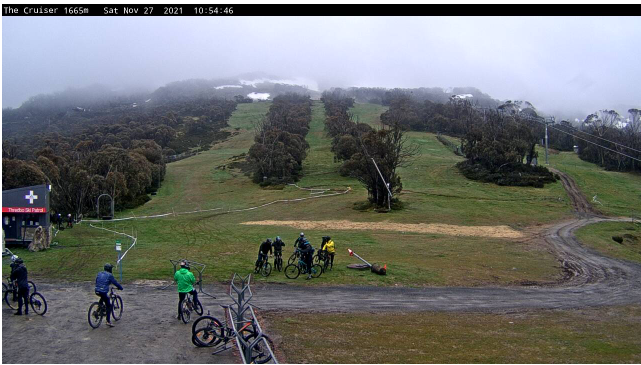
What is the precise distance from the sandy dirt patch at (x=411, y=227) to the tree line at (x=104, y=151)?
73.0 ft

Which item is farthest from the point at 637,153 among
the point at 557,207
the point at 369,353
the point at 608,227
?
the point at 369,353

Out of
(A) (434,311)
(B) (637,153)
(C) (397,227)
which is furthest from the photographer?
(B) (637,153)

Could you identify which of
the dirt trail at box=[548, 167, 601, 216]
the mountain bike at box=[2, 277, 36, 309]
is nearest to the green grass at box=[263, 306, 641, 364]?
the mountain bike at box=[2, 277, 36, 309]

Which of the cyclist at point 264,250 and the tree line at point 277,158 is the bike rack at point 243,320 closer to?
the cyclist at point 264,250

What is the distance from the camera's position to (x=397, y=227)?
38.6 m

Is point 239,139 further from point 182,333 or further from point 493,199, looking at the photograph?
point 182,333

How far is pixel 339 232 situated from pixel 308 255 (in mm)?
14824

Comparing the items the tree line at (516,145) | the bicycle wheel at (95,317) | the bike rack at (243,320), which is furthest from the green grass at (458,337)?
the tree line at (516,145)

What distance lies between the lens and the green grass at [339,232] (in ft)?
73.9

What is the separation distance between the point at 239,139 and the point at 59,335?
116m

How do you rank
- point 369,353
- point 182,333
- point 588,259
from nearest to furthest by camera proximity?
point 369,353 → point 182,333 → point 588,259

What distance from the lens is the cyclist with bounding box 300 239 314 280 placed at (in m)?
21.1

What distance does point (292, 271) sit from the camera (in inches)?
862

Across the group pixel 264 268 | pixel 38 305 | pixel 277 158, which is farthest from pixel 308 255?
pixel 277 158
